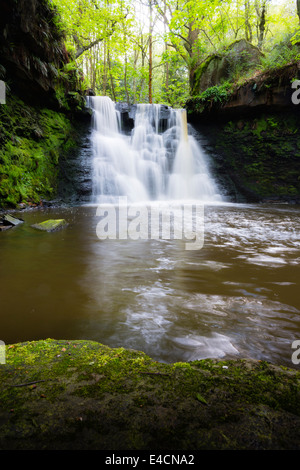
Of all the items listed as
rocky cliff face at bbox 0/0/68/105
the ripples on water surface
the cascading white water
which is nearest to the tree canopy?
rocky cliff face at bbox 0/0/68/105

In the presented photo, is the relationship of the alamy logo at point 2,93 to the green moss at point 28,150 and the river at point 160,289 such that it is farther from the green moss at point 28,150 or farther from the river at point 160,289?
the river at point 160,289

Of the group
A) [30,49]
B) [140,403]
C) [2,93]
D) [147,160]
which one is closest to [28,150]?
[2,93]

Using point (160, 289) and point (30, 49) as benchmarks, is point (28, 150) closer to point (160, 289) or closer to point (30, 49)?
point (30, 49)

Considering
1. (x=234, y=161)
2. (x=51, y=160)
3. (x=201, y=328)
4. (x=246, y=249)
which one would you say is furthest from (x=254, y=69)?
(x=201, y=328)

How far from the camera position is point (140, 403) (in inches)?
36.0

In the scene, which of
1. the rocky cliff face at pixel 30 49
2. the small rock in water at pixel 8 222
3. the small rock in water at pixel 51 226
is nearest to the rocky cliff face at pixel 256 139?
the rocky cliff face at pixel 30 49

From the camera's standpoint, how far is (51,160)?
9.59 meters

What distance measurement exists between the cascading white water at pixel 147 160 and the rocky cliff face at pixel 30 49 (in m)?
2.88

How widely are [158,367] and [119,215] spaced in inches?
232

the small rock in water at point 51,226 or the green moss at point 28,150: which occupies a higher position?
the green moss at point 28,150

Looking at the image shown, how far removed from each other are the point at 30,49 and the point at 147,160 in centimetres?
596

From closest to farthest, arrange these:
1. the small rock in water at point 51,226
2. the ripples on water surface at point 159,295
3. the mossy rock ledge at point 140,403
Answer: the mossy rock ledge at point 140,403 → the ripples on water surface at point 159,295 → the small rock in water at point 51,226

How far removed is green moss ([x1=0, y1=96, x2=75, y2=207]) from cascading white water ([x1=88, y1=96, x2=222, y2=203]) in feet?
5.79

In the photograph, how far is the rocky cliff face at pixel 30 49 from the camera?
6949 mm
